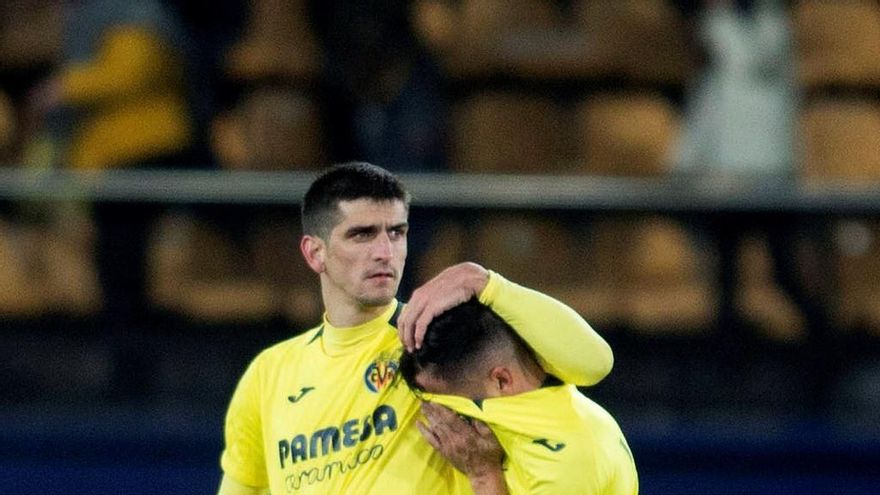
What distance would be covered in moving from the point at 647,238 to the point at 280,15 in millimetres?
1855

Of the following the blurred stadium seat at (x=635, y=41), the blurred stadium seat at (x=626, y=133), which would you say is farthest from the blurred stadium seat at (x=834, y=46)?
the blurred stadium seat at (x=626, y=133)

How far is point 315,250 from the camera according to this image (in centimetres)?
439

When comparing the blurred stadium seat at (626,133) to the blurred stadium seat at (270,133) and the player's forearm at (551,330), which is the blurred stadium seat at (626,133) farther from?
the player's forearm at (551,330)

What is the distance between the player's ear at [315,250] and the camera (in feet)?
14.4

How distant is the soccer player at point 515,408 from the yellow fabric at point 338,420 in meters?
0.11

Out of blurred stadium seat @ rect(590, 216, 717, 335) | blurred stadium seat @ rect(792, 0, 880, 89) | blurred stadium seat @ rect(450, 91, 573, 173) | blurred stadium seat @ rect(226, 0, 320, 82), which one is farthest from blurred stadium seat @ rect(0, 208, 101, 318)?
blurred stadium seat @ rect(792, 0, 880, 89)

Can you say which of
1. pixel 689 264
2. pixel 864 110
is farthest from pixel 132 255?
pixel 864 110

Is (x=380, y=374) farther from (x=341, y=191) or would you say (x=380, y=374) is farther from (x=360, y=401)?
(x=341, y=191)

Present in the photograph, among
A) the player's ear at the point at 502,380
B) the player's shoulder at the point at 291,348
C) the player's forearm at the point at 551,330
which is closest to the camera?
the player's forearm at the point at 551,330

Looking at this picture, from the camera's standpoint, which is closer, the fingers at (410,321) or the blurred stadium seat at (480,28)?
the fingers at (410,321)

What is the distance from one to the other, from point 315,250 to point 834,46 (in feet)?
11.5

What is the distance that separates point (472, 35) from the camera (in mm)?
7113

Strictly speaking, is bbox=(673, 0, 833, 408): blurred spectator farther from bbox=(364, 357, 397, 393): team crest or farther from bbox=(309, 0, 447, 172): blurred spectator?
bbox=(364, 357, 397, 393): team crest

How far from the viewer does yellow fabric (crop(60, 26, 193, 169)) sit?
699 cm
